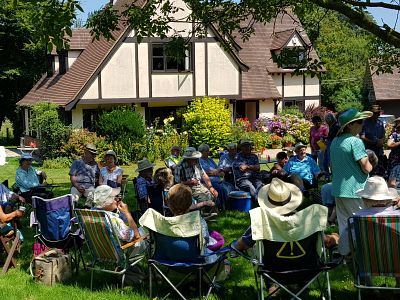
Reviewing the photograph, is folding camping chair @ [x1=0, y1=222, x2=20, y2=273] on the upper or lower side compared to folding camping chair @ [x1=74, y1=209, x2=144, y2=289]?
lower

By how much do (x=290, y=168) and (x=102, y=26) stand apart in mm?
4307

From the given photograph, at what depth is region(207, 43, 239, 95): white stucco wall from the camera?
89.0 feet

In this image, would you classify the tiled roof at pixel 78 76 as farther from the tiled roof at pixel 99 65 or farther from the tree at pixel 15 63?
the tree at pixel 15 63

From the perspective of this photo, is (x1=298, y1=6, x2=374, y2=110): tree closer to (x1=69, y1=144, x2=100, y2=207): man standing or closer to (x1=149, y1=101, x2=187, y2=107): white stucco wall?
(x1=149, y1=101, x2=187, y2=107): white stucco wall

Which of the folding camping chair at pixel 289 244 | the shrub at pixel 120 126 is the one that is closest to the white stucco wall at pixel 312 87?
the shrub at pixel 120 126

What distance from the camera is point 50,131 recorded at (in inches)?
896

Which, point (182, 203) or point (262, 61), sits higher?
point (262, 61)

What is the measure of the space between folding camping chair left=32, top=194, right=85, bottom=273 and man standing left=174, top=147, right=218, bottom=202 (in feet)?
10.8

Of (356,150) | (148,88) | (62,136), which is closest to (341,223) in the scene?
(356,150)

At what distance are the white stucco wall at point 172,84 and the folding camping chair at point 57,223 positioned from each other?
19574mm

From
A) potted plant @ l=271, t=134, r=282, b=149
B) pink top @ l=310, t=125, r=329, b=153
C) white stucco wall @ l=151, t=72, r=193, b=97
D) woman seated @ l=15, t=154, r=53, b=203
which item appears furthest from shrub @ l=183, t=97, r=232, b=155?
woman seated @ l=15, t=154, r=53, b=203

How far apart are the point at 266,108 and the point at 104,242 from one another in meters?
26.5

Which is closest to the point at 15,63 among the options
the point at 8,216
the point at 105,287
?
the point at 8,216

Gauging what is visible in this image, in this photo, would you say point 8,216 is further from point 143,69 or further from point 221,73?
point 221,73
